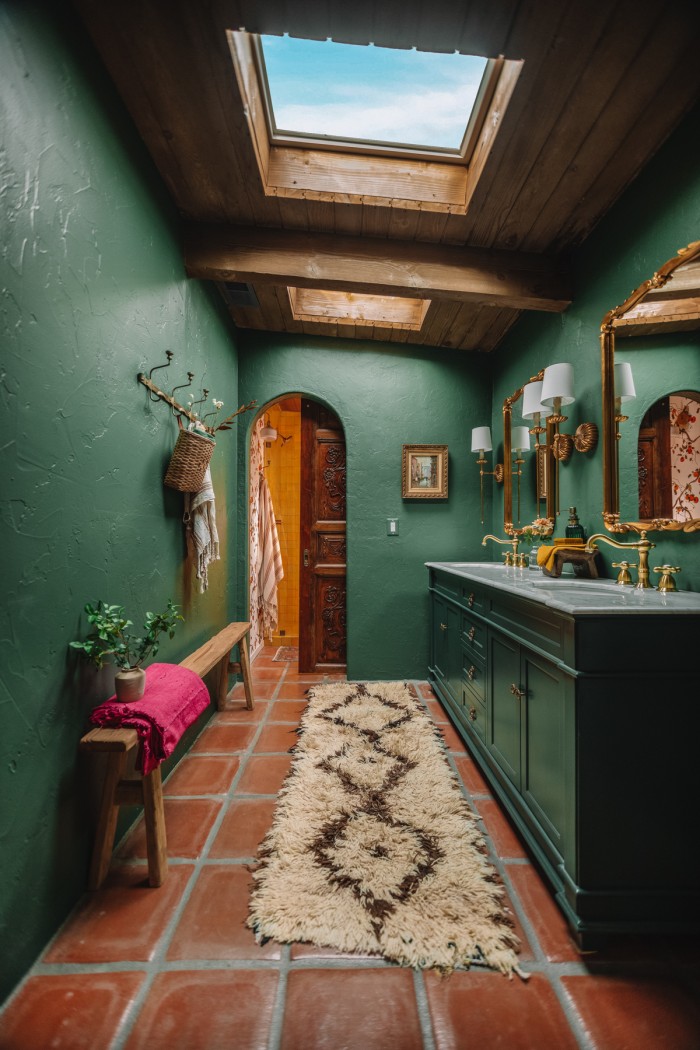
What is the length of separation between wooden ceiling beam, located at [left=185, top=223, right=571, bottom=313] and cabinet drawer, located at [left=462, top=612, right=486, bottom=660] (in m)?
1.78

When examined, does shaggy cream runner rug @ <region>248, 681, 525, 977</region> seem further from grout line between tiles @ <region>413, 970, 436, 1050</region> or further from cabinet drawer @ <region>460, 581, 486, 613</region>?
cabinet drawer @ <region>460, 581, 486, 613</region>

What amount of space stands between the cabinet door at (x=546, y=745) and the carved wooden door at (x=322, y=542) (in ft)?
7.12

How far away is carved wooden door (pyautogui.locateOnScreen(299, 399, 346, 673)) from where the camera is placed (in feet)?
11.8

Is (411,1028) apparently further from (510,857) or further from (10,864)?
(10,864)

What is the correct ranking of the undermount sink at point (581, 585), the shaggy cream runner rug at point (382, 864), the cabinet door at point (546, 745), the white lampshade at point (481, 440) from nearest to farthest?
the shaggy cream runner rug at point (382, 864), the cabinet door at point (546, 745), the undermount sink at point (581, 585), the white lampshade at point (481, 440)

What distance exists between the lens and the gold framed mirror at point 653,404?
61.9 inches

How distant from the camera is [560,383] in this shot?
219cm

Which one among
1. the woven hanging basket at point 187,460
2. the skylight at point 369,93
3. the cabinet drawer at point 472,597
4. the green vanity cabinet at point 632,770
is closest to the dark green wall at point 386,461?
the cabinet drawer at point 472,597

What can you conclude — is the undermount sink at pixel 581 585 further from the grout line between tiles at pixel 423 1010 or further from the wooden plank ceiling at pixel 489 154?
the wooden plank ceiling at pixel 489 154

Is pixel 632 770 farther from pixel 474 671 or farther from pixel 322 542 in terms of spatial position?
pixel 322 542

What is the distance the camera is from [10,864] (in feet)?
3.50

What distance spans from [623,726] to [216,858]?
144 cm

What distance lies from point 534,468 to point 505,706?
1645 millimetres

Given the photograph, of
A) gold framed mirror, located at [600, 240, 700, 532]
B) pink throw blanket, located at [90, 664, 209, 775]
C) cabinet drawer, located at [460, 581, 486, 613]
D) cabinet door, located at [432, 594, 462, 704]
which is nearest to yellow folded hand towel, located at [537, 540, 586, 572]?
gold framed mirror, located at [600, 240, 700, 532]
